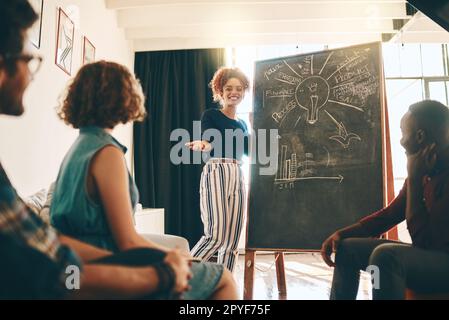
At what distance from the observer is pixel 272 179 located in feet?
7.66

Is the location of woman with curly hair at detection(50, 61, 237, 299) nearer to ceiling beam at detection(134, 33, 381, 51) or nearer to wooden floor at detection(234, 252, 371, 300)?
wooden floor at detection(234, 252, 371, 300)

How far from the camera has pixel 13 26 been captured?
0.73 metres

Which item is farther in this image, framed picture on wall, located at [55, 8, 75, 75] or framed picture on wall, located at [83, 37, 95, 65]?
framed picture on wall, located at [83, 37, 95, 65]

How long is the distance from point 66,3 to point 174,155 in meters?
2.09

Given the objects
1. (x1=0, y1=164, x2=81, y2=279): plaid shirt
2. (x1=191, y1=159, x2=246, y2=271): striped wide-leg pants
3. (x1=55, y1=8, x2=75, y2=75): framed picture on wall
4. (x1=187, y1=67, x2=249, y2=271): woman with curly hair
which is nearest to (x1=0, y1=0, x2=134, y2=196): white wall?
(x1=55, y1=8, x2=75, y2=75): framed picture on wall

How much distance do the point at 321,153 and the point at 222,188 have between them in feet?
2.12

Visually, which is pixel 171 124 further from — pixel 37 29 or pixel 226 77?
pixel 37 29

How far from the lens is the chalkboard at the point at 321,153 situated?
2.16m

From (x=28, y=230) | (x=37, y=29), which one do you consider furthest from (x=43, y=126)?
(x=28, y=230)

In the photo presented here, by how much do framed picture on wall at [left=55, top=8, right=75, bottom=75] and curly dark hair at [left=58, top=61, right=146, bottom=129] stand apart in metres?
1.82

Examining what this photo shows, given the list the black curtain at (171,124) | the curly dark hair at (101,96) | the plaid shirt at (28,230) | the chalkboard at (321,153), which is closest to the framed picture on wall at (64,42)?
the chalkboard at (321,153)

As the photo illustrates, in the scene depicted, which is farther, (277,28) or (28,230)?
(277,28)

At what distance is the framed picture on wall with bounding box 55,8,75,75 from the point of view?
266cm

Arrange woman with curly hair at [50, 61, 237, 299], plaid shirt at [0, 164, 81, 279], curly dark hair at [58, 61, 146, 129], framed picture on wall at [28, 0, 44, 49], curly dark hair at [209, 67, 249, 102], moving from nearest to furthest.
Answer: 1. plaid shirt at [0, 164, 81, 279]
2. woman with curly hair at [50, 61, 237, 299]
3. curly dark hair at [58, 61, 146, 129]
4. framed picture on wall at [28, 0, 44, 49]
5. curly dark hair at [209, 67, 249, 102]
